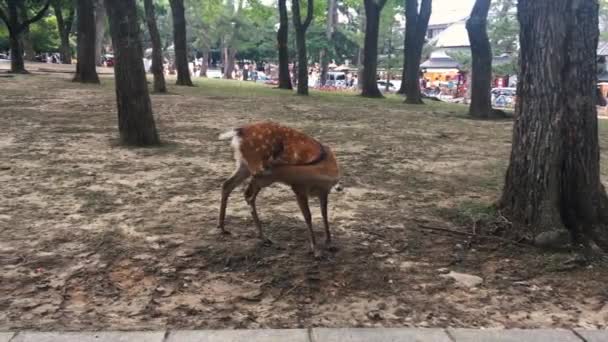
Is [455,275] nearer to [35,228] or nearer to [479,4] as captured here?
[35,228]

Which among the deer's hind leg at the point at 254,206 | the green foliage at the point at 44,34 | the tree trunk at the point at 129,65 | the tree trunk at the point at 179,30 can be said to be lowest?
the deer's hind leg at the point at 254,206

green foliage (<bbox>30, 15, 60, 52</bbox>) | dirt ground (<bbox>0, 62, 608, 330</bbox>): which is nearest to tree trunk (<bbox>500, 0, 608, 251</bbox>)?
dirt ground (<bbox>0, 62, 608, 330</bbox>)

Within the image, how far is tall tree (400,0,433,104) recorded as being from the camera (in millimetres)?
19234

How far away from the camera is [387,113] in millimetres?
14367

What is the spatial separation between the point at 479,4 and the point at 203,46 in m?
42.5

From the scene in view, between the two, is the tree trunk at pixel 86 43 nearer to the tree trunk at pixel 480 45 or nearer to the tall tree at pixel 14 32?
the tall tree at pixel 14 32

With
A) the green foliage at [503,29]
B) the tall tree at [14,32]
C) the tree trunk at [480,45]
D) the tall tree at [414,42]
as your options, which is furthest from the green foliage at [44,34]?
the tree trunk at [480,45]

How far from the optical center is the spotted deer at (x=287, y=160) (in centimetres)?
371

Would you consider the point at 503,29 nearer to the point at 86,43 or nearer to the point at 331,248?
the point at 86,43

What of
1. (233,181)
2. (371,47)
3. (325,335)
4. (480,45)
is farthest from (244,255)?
(371,47)

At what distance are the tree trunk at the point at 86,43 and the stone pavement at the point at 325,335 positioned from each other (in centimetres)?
1630

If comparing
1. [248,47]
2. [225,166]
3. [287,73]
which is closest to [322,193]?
[225,166]

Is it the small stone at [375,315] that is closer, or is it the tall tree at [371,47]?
the small stone at [375,315]

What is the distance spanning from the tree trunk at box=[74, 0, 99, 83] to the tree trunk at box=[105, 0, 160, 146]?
36.0 feet
